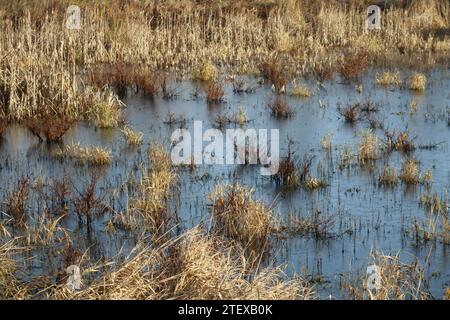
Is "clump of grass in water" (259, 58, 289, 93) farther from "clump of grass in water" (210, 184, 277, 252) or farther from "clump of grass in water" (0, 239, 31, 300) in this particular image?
"clump of grass in water" (0, 239, 31, 300)

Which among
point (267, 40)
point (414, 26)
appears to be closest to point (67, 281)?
point (267, 40)

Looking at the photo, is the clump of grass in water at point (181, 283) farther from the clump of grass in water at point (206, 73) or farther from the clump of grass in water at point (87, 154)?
the clump of grass in water at point (206, 73)

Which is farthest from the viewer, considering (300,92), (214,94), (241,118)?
(300,92)

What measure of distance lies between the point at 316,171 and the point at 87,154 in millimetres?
3001

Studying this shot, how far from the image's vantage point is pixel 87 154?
1207 cm

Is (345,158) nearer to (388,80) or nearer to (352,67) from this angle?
(388,80)

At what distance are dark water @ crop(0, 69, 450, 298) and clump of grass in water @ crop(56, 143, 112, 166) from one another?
162 millimetres

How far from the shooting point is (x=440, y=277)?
26.1 feet

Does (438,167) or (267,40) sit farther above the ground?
(267,40)

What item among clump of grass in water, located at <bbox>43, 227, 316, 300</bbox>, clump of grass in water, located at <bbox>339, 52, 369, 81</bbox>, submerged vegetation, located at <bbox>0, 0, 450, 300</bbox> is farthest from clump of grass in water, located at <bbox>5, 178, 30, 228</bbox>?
clump of grass in water, located at <bbox>339, 52, 369, 81</bbox>

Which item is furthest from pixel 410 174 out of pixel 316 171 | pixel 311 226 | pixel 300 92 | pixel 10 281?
pixel 300 92

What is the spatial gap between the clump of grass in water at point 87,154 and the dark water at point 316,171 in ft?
0.53
